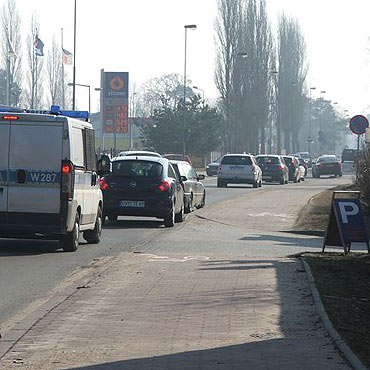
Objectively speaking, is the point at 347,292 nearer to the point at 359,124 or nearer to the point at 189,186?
the point at 189,186

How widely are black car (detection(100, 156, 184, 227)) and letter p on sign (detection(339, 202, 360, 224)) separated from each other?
8.13 metres

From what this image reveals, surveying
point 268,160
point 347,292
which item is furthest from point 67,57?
point 347,292

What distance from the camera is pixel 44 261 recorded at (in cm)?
1727

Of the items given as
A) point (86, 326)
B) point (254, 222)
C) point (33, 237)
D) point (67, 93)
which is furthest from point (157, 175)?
point (67, 93)

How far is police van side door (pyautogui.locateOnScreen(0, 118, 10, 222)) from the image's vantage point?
18.2 meters

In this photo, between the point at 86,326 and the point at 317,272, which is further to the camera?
the point at 317,272

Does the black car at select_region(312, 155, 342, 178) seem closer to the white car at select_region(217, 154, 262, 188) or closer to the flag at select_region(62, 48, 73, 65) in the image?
the flag at select_region(62, 48, 73, 65)

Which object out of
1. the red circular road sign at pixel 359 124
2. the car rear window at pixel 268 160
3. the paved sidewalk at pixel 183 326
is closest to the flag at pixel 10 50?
the car rear window at pixel 268 160

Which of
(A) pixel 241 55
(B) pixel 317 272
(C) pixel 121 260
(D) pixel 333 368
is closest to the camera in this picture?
(D) pixel 333 368

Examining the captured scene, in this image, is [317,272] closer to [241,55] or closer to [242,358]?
[242,358]

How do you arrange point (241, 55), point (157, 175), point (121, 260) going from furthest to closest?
point (241, 55) → point (157, 175) → point (121, 260)

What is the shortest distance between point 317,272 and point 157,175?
1099 centimetres

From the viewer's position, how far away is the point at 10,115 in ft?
59.8

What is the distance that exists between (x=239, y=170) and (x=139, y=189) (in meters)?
30.5
